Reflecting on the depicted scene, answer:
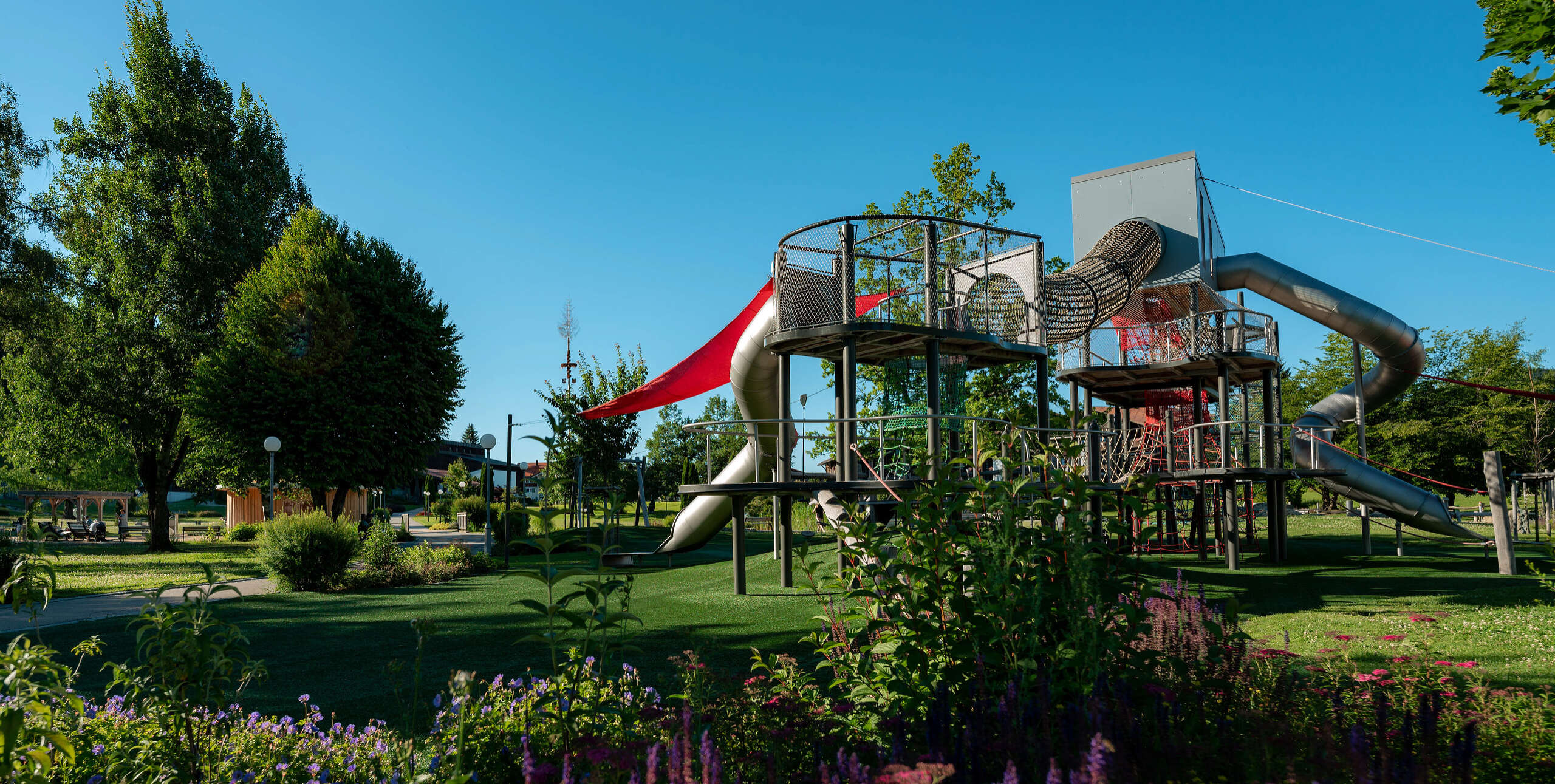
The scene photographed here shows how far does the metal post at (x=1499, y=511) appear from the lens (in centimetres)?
1291

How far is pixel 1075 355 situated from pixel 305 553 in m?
16.3

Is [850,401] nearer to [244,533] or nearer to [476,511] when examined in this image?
[476,511]

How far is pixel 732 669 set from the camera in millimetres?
7016

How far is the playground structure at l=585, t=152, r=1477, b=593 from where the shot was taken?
1252 cm

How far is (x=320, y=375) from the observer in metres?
27.1

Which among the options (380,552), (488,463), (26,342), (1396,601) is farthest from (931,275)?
(26,342)

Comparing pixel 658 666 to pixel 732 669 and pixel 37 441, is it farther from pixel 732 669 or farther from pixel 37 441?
pixel 37 441

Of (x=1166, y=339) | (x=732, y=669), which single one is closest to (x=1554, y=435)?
(x=1166, y=339)

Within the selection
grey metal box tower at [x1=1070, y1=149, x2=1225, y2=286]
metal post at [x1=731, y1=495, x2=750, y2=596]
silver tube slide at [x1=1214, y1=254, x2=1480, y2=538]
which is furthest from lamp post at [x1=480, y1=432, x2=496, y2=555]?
silver tube slide at [x1=1214, y1=254, x2=1480, y2=538]

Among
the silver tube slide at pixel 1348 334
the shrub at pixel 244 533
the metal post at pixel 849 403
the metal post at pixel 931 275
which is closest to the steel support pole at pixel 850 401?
the metal post at pixel 849 403

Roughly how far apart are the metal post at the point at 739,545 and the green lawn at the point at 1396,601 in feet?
19.7

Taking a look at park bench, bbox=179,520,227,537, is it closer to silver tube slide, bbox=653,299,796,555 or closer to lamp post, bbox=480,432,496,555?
lamp post, bbox=480,432,496,555

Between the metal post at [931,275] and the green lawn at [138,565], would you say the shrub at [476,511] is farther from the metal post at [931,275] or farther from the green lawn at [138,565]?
the metal post at [931,275]

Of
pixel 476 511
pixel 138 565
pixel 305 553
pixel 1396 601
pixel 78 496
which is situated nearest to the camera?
pixel 1396 601
